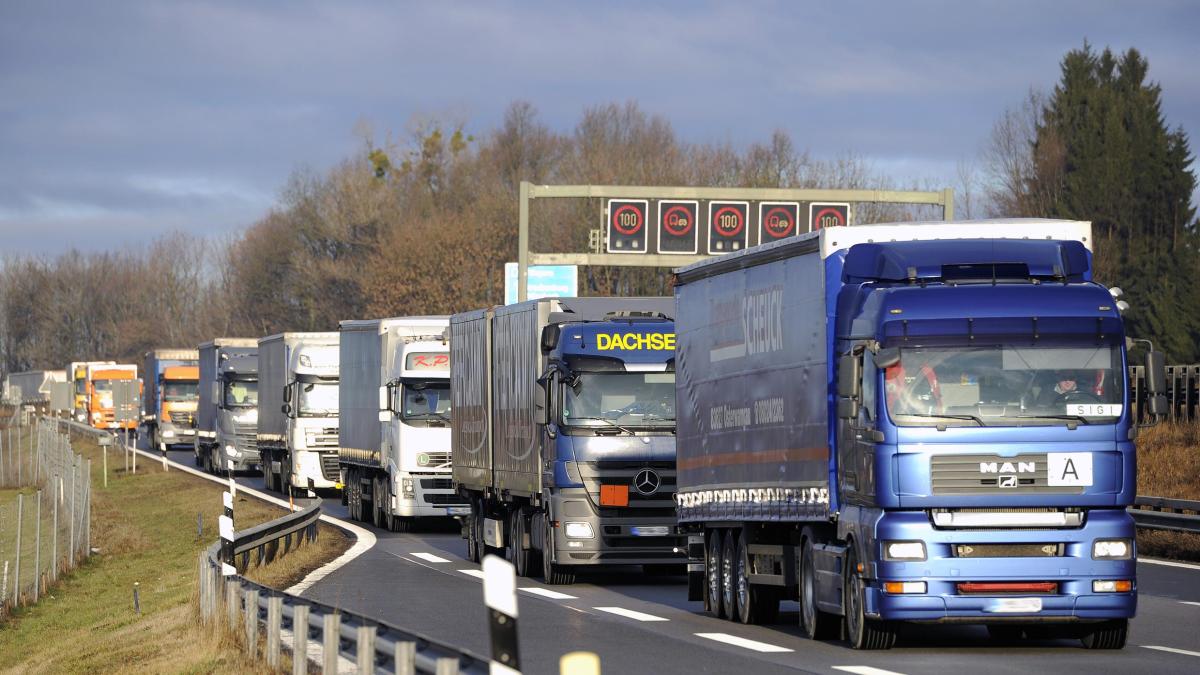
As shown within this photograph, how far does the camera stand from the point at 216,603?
55.7 ft

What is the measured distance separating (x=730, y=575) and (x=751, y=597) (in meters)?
0.65

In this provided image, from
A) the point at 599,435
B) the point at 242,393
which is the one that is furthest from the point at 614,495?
the point at 242,393

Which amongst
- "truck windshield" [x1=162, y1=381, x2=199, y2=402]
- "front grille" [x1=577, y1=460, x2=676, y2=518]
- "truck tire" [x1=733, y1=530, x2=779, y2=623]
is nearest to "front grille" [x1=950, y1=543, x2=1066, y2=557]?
"truck tire" [x1=733, y1=530, x2=779, y2=623]

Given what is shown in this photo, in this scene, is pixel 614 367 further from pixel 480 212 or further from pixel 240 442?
pixel 480 212

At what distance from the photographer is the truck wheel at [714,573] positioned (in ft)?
62.4

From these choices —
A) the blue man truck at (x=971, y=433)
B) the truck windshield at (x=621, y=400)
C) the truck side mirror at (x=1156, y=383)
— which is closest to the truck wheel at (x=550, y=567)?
the truck windshield at (x=621, y=400)

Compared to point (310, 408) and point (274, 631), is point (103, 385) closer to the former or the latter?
point (310, 408)

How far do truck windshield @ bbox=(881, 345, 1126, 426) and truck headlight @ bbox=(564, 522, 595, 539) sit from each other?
28.7ft

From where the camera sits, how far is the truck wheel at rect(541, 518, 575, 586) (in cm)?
2327

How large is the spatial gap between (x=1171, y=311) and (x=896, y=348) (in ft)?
181

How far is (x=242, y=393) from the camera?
56.5 metres

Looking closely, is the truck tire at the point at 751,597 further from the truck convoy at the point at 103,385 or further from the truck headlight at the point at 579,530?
the truck convoy at the point at 103,385

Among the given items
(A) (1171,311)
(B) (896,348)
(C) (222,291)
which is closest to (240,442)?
(A) (1171,311)

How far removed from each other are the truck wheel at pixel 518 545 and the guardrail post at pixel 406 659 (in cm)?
1521
